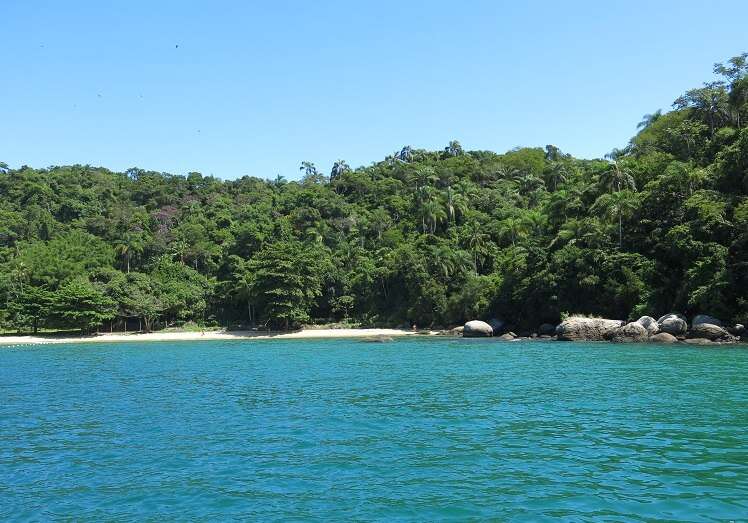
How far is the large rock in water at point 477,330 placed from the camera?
61969 mm

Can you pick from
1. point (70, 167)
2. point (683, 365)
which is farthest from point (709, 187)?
point (70, 167)

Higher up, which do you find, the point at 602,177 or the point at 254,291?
the point at 602,177

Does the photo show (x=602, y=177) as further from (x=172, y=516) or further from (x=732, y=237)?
(x=172, y=516)

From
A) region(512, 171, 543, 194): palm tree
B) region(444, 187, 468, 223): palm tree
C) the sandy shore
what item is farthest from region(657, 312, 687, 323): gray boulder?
region(512, 171, 543, 194): palm tree

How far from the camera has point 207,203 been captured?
116 m

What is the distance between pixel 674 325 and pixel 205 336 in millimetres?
50609

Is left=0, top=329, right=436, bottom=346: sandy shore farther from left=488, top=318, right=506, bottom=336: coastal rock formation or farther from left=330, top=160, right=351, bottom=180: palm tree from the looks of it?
left=330, top=160, right=351, bottom=180: palm tree

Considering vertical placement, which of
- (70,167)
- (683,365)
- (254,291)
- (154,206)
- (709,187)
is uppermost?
(70,167)

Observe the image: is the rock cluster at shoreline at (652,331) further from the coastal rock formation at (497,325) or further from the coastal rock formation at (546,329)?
the coastal rock formation at (497,325)

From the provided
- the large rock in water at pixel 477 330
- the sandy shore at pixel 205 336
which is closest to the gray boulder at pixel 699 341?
the large rock in water at pixel 477 330

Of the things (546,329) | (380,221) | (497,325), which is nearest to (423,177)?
(380,221)

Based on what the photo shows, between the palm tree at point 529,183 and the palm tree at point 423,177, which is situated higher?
the palm tree at point 423,177

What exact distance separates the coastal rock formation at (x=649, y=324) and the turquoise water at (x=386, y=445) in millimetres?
15294

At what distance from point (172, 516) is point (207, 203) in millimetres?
110720
